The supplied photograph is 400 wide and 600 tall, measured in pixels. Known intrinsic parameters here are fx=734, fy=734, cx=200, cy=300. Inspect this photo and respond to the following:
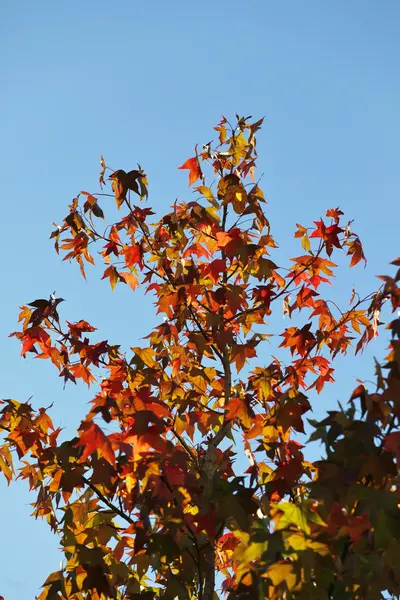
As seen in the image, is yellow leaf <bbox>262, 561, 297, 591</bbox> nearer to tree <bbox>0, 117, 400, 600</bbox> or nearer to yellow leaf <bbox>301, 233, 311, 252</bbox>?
tree <bbox>0, 117, 400, 600</bbox>

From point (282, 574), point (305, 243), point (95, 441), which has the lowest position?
point (282, 574)

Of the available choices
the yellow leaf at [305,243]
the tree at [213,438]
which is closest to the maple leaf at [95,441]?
the tree at [213,438]

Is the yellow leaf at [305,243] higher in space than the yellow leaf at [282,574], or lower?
higher

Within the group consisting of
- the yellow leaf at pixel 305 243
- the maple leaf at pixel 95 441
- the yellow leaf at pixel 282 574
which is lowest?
the yellow leaf at pixel 282 574

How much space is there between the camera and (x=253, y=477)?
11.7ft

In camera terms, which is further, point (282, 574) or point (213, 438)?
point (213, 438)

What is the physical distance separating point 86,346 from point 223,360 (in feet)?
3.01

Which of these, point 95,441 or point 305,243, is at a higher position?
point 305,243

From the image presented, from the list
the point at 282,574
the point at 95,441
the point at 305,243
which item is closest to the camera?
the point at 282,574

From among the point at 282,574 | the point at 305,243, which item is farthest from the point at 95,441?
the point at 305,243

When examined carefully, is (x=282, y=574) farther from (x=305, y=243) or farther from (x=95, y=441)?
(x=305, y=243)

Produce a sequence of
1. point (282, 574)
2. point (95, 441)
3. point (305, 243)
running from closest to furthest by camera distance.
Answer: point (282, 574) → point (95, 441) → point (305, 243)

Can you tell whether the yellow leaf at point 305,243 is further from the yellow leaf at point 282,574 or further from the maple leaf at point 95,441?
the yellow leaf at point 282,574

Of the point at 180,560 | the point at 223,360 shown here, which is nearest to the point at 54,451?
the point at 180,560
